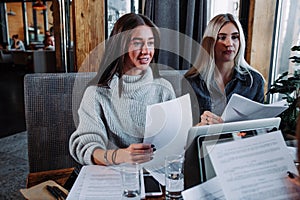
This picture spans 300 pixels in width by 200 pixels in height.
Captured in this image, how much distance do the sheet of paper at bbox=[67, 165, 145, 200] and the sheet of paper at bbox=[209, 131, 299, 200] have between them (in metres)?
0.30

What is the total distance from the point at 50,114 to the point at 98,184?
91 cm

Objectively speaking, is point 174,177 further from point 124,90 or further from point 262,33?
point 262,33

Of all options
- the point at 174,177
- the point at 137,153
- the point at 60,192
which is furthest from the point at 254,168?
the point at 60,192

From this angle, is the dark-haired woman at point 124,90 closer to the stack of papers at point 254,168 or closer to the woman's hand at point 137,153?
the woman's hand at point 137,153

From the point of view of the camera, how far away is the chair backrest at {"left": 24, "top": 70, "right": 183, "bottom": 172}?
1.68 meters

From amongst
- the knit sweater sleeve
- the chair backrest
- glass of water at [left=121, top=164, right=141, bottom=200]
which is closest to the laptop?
glass of water at [left=121, top=164, right=141, bottom=200]

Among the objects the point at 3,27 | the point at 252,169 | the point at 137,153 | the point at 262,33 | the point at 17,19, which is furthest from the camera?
the point at 17,19

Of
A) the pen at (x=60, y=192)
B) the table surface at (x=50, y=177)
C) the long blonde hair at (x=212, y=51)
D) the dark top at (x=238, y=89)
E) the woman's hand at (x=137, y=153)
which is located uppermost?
the long blonde hair at (x=212, y=51)

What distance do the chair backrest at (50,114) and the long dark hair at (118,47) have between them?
399 mm

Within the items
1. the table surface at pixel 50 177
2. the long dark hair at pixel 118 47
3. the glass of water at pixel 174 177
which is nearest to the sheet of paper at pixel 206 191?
the glass of water at pixel 174 177

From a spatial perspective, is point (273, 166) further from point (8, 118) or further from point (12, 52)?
point (12, 52)

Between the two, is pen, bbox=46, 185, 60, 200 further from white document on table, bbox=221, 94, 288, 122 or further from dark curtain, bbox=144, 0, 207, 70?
dark curtain, bbox=144, 0, 207, 70

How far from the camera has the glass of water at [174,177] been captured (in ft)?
2.96

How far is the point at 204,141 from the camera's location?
76 centimetres
